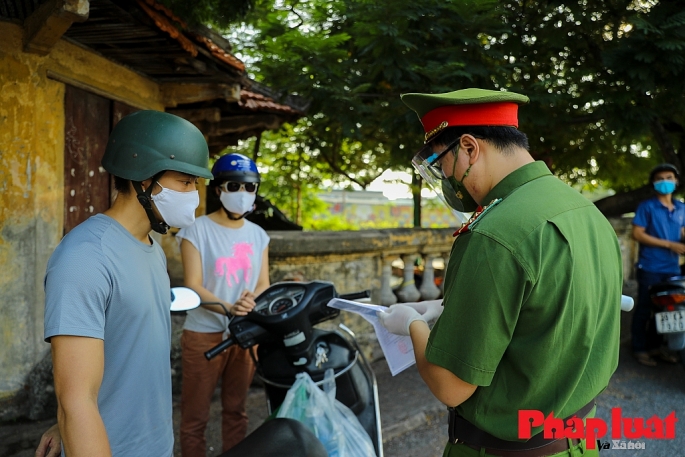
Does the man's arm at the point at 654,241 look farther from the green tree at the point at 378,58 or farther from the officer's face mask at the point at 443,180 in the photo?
the officer's face mask at the point at 443,180

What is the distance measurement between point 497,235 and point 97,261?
109 cm

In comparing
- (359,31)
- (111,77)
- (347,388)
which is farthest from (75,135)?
(347,388)

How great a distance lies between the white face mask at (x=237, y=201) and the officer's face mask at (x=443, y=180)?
1.40 metres

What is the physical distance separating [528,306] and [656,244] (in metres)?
4.44

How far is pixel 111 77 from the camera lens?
5062 mm

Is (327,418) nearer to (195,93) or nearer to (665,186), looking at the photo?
(665,186)

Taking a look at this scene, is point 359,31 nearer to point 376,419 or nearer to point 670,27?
point 670,27

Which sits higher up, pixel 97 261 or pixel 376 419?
pixel 97 261

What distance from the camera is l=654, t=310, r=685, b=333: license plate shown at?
4.59 metres

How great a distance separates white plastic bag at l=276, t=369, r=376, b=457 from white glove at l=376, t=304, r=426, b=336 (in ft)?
1.58

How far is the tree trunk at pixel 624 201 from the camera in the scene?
7859mm

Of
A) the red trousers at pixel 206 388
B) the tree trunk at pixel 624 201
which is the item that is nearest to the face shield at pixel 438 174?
the red trousers at pixel 206 388

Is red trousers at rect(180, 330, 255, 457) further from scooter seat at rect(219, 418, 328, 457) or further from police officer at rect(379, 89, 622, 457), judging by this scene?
police officer at rect(379, 89, 622, 457)

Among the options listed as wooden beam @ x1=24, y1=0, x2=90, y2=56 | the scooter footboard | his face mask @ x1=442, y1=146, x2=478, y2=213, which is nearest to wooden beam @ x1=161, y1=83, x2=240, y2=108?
wooden beam @ x1=24, y1=0, x2=90, y2=56
